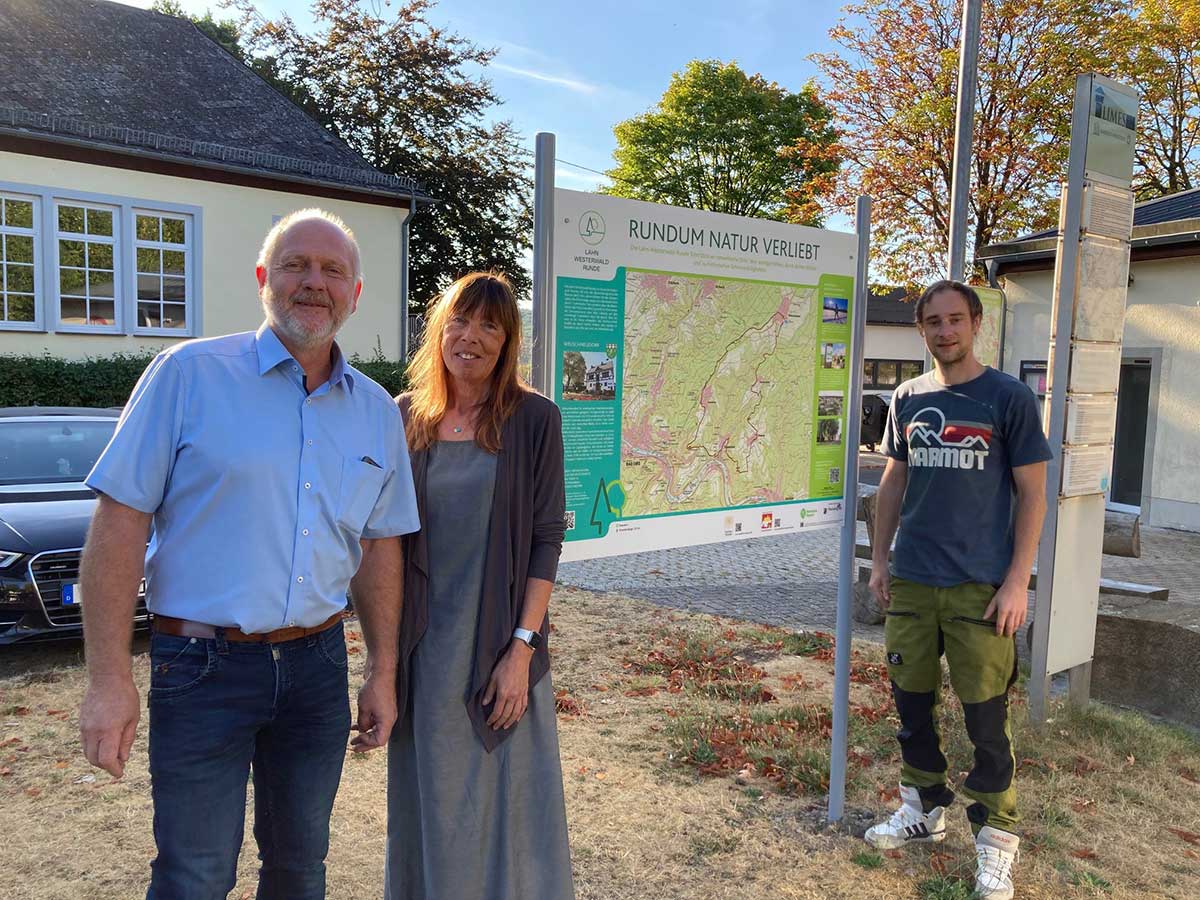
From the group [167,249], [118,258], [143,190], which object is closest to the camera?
[118,258]

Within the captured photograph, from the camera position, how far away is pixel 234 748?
2279 mm

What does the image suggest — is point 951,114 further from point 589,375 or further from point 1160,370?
point 589,375

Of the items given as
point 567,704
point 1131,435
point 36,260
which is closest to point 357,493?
point 567,704

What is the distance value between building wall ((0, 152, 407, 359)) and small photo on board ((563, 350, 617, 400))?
16.0 metres

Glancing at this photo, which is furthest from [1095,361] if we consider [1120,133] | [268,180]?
[268,180]

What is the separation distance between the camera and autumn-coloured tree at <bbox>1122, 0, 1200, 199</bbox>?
62.7 feet

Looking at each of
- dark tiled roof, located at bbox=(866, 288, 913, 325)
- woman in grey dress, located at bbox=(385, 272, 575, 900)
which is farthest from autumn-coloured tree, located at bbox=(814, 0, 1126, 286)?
dark tiled roof, located at bbox=(866, 288, 913, 325)

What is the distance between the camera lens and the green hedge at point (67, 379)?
15523 mm

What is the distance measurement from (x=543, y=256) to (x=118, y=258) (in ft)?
54.4

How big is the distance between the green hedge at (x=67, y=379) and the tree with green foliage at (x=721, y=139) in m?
22.0

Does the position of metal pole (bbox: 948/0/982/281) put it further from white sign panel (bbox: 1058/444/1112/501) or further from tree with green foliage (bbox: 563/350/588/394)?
tree with green foliage (bbox: 563/350/588/394)

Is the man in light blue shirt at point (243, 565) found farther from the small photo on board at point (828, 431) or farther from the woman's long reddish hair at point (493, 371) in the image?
the small photo on board at point (828, 431)

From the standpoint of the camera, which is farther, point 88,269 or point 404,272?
point 404,272

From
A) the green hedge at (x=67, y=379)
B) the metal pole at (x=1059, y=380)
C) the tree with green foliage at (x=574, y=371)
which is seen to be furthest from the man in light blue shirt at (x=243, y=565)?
the green hedge at (x=67, y=379)
